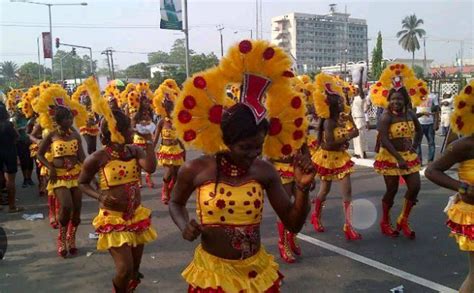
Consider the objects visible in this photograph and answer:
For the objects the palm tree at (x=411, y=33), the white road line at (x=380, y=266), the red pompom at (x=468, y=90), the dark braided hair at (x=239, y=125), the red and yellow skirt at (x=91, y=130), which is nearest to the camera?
the dark braided hair at (x=239, y=125)

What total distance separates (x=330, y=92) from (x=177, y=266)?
3.18m

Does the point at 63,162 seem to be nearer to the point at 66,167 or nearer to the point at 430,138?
the point at 66,167

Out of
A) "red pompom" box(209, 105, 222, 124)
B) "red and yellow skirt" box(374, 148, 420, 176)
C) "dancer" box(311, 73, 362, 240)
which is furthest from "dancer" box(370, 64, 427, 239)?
"red pompom" box(209, 105, 222, 124)

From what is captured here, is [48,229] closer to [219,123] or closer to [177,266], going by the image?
[177,266]

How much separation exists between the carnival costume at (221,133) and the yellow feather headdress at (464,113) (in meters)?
1.66

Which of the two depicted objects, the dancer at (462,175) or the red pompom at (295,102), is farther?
the dancer at (462,175)

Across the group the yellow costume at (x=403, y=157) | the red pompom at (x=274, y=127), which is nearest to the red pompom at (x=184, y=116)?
the red pompom at (x=274, y=127)

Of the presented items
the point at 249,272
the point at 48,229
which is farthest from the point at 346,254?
the point at 48,229

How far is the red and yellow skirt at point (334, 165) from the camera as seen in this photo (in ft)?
21.8

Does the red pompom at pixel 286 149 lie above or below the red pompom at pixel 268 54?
below

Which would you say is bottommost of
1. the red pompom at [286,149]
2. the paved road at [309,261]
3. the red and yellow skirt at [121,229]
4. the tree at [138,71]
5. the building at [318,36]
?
the paved road at [309,261]

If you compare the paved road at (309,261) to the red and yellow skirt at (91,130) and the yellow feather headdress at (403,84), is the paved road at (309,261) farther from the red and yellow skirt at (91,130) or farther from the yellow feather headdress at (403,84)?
the red and yellow skirt at (91,130)

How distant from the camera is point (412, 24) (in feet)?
283

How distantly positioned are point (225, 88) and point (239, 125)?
39 cm
